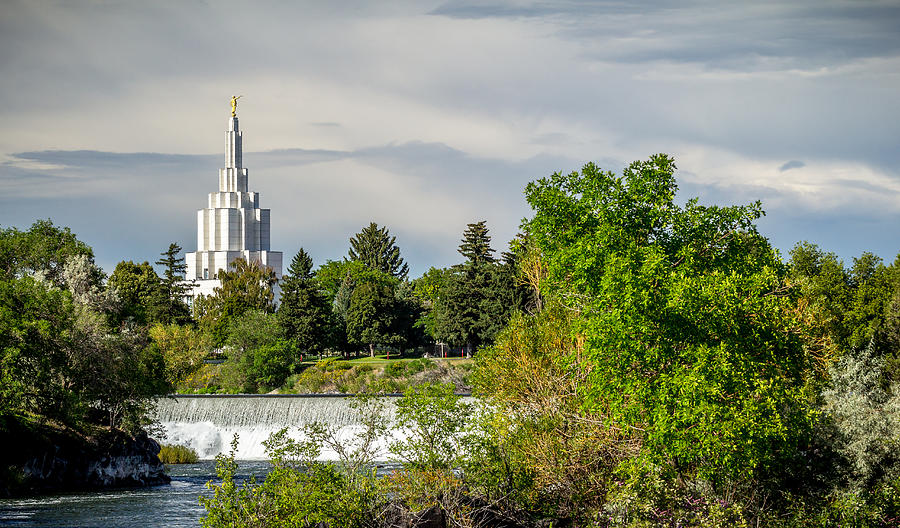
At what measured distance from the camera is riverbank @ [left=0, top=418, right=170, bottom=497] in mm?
30172

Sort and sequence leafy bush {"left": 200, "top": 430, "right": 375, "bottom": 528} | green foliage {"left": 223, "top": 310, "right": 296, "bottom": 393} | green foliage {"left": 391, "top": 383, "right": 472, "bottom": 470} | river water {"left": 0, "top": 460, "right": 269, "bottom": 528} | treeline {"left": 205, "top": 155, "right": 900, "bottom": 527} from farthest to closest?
green foliage {"left": 223, "top": 310, "right": 296, "bottom": 393}, river water {"left": 0, "top": 460, "right": 269, "bottom": 528}, green foliage {"left": 391, "top": 383, "right": 472, "bottom": 470}, treeline {"left": 205, "top": 155, "right": 900, "bottom": 527}, leafy bush {"left": 200, "top": 430, "right": 375, "bottom": 528}

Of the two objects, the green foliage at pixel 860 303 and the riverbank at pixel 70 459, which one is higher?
the green foliage at pixel 860 303

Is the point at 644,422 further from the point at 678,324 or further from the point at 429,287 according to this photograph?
the point at 429,287

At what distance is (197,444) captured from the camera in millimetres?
45625

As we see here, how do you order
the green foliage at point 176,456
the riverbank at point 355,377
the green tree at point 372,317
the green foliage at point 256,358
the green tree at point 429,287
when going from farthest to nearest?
the green tree at point 429,287
the green tree at point 372,317
the green foliage at point 256,358
the riverbank at point 355,377
the green foliage at point 176,456

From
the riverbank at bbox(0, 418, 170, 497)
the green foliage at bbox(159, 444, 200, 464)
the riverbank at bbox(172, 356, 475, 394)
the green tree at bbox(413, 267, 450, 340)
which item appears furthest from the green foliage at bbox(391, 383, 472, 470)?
the green tree at bbox(413, 267, 450, 340)

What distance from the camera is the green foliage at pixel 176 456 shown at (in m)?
43.1

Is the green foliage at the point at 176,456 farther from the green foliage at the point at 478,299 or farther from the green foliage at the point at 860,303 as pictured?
the green foliage at the point at 860,303

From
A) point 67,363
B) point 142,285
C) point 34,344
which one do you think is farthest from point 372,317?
point 34,344

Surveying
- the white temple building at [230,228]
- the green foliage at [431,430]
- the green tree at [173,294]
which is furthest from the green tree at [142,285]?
the green foliage at [431,430]

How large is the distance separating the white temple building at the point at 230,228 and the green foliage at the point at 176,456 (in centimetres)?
8630

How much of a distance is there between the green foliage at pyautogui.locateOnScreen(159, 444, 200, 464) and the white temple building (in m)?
86.3

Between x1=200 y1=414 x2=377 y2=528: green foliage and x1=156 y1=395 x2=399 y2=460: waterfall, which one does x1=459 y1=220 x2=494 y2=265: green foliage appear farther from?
x1=200 y1=414 x2=377 y2=528: green foliage

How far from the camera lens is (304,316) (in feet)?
242
